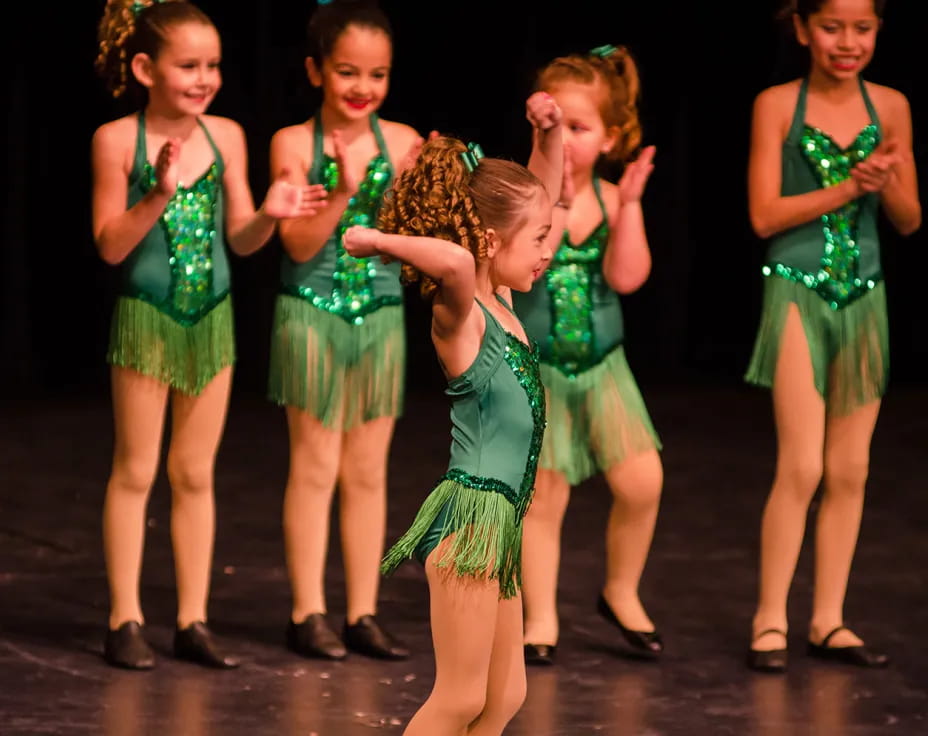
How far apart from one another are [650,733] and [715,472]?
273 centimetres

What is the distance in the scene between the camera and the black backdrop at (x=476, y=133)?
24.3 feet

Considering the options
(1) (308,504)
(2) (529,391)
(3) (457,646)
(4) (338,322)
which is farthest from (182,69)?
(3) (457,646)

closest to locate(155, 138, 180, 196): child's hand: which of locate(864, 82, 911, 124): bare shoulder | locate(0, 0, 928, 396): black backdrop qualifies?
locate(864, 82, 911, 124): bare shoulder

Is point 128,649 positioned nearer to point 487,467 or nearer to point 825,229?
point 487,467

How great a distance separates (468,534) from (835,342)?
4.75 feet

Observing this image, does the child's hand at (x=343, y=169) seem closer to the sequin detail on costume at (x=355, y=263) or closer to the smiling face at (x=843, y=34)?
the sequin detail on costume at (x=355, y=263)

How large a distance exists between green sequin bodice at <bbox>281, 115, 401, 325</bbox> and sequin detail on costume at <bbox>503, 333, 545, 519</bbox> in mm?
1166

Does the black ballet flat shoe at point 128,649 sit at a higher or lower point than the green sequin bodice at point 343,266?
lower

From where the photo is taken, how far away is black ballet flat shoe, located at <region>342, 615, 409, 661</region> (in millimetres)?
4230

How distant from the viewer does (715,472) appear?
20.9ft

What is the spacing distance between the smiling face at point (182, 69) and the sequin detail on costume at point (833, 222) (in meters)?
1.29

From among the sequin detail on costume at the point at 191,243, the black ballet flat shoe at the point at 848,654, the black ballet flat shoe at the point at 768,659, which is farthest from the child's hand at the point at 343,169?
the black ballet flat shoe at the point at 848,654

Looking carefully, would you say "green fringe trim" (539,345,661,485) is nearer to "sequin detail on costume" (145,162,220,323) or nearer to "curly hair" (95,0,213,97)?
"sequin detail on costume" (145,162,220,323)

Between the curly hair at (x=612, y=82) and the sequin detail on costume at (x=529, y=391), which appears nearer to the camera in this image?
the sequin detail on costume at (x=529, y=391)
